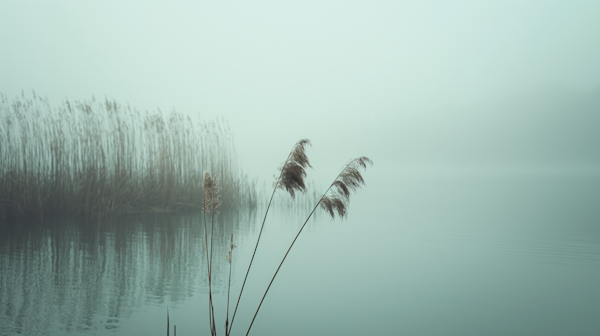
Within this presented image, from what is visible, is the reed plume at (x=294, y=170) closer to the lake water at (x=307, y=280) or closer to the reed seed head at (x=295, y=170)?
Answer: the reed seed head at (x=295, y=170)

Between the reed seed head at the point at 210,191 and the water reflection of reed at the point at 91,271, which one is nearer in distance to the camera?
the reed seed head at the point at 210,191

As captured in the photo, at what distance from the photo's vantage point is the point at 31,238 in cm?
538

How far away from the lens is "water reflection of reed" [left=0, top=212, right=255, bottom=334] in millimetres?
2975

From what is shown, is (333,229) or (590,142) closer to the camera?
(333,229)

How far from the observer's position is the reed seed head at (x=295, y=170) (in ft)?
7.03

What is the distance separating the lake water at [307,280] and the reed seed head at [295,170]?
47.2 inches

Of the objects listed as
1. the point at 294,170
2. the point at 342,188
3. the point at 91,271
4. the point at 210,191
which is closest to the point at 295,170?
the point at 294,170

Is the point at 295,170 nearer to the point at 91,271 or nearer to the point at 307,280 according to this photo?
the point at 307,280

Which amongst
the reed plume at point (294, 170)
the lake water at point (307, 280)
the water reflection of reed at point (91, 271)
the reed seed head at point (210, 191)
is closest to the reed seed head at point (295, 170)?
the reed plume at point (294, 170)

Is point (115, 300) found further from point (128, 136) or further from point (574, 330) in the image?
point (128, 136)

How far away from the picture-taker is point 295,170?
7.05 ft

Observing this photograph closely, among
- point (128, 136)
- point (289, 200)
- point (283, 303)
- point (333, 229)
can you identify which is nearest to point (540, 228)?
point (333, 229)

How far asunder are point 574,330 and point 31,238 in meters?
5.23

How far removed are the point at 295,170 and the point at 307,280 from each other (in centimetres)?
230
